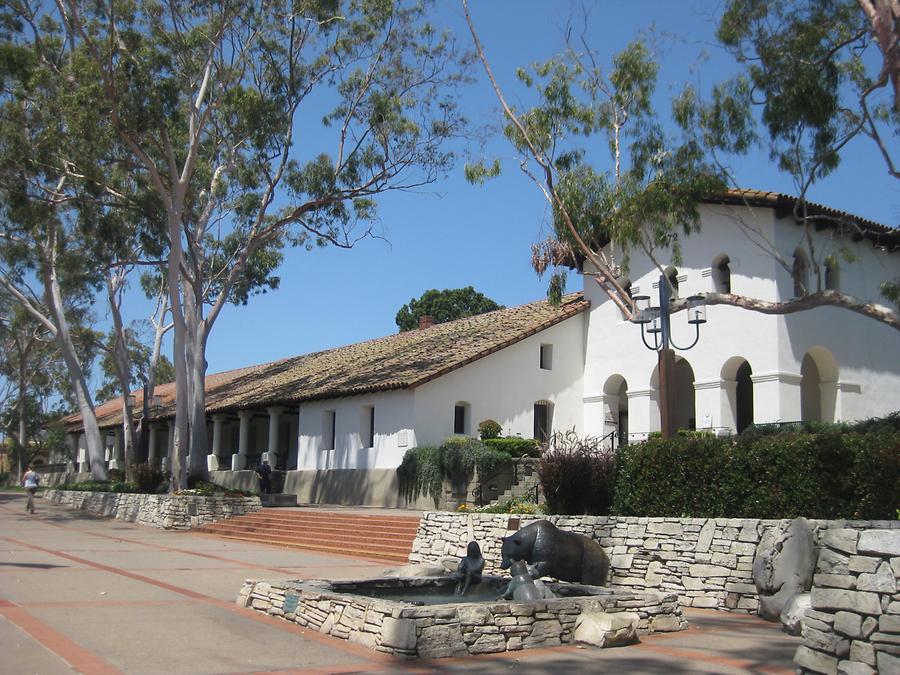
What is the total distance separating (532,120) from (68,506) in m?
25.2

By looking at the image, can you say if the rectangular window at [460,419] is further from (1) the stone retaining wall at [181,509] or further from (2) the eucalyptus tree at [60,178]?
(2) the eucalyptus tree at [60,178]

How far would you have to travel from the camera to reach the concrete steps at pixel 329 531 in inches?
721

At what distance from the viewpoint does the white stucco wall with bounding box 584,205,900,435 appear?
23.1 m

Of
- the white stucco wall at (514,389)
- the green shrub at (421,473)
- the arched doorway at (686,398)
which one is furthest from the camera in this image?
the arched doorway at (686,398)

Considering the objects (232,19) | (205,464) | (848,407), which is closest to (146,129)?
(232,19)

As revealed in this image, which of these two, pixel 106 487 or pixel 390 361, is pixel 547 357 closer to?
pixel 390 361

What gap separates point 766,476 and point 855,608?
6.23 m

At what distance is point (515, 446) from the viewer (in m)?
24.4

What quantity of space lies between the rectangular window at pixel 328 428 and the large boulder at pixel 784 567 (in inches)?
822

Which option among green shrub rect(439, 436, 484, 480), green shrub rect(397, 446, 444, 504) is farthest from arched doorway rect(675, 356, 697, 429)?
green shrub rect(397, 446, 444, 504)

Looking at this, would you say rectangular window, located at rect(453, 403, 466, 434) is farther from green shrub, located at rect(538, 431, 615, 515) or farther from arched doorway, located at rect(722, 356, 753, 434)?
green shrub, located at rect(538, 431, 615, 515)

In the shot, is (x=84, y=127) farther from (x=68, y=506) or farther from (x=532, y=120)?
(x=68, y=506)

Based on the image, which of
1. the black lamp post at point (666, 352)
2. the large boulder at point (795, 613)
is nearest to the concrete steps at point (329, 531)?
the black lamp post at point (666, 352)

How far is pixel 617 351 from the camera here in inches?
1095
